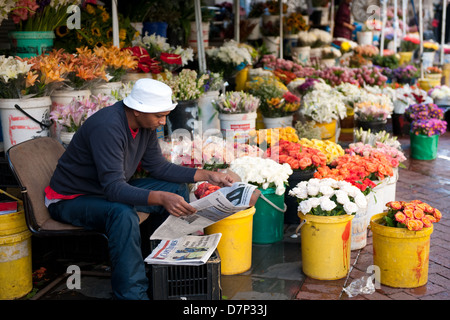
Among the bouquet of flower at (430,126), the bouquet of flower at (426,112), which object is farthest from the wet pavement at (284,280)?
the bouquet of flower at (426,112)

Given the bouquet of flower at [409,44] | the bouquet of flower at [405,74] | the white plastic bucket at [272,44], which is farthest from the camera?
the bouquet of flower at [409,44]

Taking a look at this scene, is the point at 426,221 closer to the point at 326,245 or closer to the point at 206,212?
the point at 326,245

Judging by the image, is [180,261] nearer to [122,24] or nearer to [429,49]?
[122,24]

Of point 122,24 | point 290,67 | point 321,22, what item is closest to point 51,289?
point 122,24

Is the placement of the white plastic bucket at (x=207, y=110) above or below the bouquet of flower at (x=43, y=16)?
below

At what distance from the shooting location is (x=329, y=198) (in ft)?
12.2

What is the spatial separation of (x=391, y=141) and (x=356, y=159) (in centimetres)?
137

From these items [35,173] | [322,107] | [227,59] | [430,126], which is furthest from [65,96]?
[430,126]

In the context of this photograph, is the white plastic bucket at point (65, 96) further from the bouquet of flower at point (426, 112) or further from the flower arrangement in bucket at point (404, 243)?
the bouquet of flower at point (426, 112)

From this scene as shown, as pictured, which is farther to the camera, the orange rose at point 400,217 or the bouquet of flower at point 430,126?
the bouquet of flower at point 430,126

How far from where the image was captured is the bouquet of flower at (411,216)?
11.5 feet

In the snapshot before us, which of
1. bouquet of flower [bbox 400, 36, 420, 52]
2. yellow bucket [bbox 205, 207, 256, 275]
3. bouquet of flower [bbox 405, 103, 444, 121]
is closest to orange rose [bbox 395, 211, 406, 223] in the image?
yellow bucket [bbox 205, 207, 256, 275]

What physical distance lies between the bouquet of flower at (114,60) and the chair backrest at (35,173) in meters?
1.17
